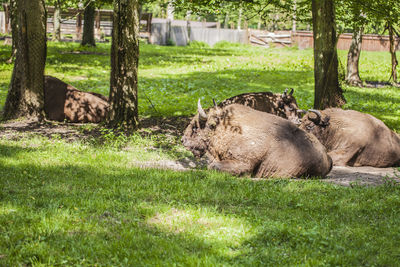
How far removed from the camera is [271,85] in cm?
1958

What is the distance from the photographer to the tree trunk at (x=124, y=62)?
10.6m

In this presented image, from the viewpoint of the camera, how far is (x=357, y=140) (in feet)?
31.9

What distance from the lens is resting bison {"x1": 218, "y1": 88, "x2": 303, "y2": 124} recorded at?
11180mm

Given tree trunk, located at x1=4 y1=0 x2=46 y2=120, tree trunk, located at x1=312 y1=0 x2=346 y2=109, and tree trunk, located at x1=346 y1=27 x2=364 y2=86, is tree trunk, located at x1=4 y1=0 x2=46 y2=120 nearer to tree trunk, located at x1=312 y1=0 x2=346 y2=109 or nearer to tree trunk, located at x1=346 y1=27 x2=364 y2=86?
tree trunk, located at x1=312 y1=0 x2=346 y2=109

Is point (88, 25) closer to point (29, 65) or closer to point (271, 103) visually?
point (29, 65)

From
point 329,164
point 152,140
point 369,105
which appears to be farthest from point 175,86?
point 329,164

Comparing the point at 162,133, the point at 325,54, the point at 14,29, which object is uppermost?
the point at 14,29

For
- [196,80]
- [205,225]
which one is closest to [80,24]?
[196,80]

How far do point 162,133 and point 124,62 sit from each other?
186 centimetres

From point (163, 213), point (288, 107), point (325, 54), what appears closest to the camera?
point (163, 213)

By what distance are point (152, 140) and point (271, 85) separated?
406 inches

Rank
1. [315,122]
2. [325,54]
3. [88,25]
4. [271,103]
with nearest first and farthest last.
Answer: [315,122] < [271,103] < [325,54] < [88,25]

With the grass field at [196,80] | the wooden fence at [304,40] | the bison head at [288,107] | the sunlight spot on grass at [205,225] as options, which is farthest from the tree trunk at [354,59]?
the wooden fence at [304,40]

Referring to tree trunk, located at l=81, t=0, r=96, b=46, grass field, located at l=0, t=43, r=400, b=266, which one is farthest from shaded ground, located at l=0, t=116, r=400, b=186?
tree trunk, located at l=81, t=0, r=96, b=46
